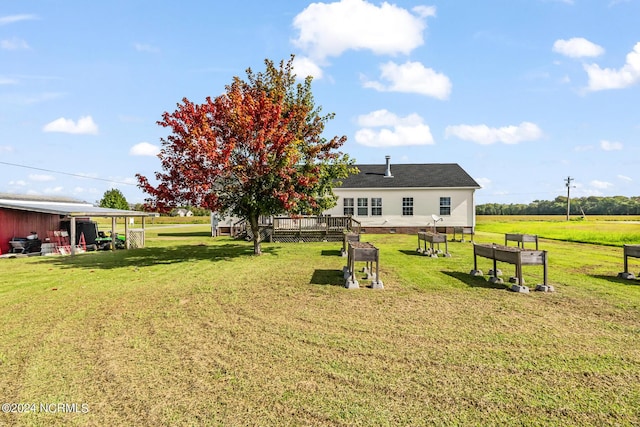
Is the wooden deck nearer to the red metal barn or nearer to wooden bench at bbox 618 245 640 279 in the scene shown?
the red metal barn

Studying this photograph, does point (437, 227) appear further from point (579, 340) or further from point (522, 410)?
point (522, 410)

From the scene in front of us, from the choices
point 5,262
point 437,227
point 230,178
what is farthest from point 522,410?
point 437,227

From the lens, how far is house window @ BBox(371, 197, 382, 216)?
2894cm

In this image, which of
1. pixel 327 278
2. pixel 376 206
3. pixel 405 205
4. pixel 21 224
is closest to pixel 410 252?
pixel 327 278

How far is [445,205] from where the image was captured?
2861cm

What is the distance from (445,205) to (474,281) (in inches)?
765

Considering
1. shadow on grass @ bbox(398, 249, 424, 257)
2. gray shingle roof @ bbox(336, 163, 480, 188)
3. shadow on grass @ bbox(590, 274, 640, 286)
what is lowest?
shadow on grass @ bbox(590, 274, 640, 286)

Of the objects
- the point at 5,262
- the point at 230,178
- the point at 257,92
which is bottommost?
the point at 5,262

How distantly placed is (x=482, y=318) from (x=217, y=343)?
14.9 feet

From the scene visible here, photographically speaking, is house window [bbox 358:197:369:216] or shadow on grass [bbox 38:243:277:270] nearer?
shadow on grass [bbox 38:243:277:270]

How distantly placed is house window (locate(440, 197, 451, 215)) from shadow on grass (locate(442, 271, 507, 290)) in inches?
708

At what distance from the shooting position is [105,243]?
72.1 feet

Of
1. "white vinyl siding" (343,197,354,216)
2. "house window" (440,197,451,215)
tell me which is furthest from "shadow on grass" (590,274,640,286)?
"white vinyl siding" (343,197,354,216)

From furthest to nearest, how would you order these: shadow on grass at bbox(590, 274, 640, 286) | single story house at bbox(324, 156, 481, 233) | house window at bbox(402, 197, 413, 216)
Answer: house window at bbox(402, 197, 413, 216)
single story house at bbox(324, 156, 481, 233)
shadow on grass at bbox(590, 274, 640, 286)
